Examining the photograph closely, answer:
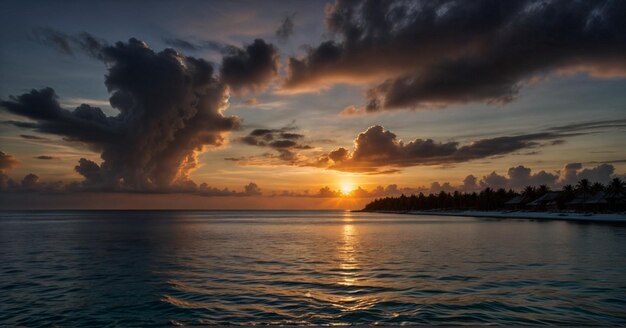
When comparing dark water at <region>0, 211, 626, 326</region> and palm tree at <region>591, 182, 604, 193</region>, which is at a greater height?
palm tree at <region>591, 182, 604, 193</region>

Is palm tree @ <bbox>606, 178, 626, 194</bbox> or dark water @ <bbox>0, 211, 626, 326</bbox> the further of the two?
palm tree @ <bbox>606, 178, 626, 194</bbox>

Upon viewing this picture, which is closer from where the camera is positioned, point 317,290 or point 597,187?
point 317,290

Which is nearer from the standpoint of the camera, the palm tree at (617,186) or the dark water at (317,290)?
the dark water at (317,290)

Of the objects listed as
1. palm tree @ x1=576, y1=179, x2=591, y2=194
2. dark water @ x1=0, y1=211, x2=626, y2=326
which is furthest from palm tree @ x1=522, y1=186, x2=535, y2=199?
dark water @ x1=0, y1=211, x2=626, y2=326

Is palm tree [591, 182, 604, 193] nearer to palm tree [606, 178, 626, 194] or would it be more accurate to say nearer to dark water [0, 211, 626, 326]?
palm tree [606, 178, 626, 194]

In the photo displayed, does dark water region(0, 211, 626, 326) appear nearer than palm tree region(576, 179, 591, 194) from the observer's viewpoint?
Yes

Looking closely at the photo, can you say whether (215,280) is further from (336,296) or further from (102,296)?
(336,296)

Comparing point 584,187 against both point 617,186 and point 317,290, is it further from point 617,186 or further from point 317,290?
point 317,290

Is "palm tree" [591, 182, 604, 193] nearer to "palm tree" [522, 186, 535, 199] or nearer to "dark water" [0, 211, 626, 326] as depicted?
"palm tree" [522, 186, 535, 199]

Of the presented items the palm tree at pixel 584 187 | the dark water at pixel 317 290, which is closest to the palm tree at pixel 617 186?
the palm tree at pixel 584 187

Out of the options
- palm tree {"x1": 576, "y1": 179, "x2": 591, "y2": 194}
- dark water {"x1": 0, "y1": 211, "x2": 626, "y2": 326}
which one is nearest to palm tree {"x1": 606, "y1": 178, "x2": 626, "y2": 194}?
palm tree {"x1": 576, "y1": 179, "x2": 591, "y2": 194}

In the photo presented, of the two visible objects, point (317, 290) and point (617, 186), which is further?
point (617, 186)

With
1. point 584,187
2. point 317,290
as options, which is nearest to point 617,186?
point 584,187

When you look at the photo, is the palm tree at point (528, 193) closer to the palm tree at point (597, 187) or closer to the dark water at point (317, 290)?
the palm tree at point (597, 187)
